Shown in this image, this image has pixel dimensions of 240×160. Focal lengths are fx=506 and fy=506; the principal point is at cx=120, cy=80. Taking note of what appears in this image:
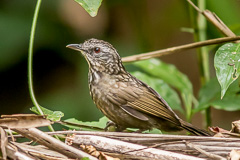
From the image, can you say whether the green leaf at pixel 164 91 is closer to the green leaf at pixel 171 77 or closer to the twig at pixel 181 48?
the green leaf at pixel 171 77

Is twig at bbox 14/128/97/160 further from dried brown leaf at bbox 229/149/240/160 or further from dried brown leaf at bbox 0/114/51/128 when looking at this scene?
dried brown leaf at bbox 229/149/240/160

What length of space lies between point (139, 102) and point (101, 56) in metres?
0.58

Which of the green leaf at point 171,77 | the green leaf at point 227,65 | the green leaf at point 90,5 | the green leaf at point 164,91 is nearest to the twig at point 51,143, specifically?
the green leaf at point 90,5

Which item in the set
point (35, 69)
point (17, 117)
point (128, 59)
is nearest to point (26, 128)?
point (17, 117)

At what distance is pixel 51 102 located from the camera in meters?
6.46

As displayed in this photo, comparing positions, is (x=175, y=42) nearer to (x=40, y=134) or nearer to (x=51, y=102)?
(x=51, y=102)

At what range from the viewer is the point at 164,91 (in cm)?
484

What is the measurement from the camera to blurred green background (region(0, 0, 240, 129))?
6.49m

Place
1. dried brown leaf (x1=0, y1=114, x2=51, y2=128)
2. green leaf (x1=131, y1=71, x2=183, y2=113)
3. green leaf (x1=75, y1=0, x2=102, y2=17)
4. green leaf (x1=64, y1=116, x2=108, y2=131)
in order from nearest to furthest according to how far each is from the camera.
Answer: dried brown leaf (x1=0, y1=114, x2=51, y2=128)
green leaf (x1=75, y1=0, x2=102, y2=17)
green leaf (x1=64, y1=116, x2=108, y2=131)
green leaf (x1=131, y1=71, x2=183, y2=113)

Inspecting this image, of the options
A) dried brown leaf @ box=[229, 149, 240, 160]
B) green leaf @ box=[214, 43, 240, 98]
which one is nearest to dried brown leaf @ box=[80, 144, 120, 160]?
dried brown leaf @ box=[229, 149, 240, 160]

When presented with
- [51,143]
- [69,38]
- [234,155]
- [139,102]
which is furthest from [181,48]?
[69,38]

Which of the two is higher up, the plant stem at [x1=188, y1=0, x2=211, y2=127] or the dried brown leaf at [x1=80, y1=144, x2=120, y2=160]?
the plant stem at [x1=188, y1=0, x2=211, y2=127]

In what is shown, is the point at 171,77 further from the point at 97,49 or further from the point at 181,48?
the point at 97,49

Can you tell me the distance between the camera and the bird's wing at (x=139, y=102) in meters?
4.20
